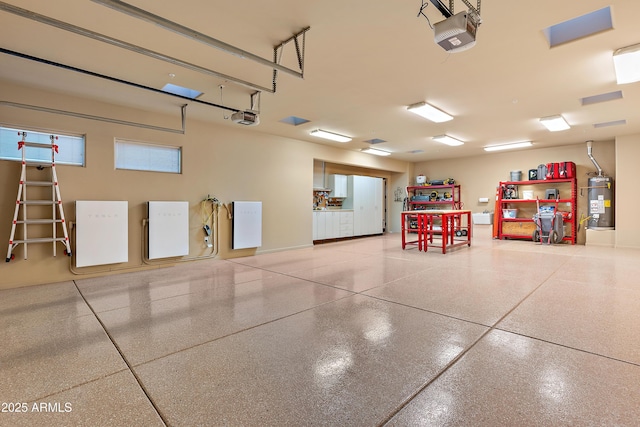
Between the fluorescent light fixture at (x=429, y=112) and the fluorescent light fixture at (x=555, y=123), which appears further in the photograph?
the fluorescent light fixture at (x=555, y=123)

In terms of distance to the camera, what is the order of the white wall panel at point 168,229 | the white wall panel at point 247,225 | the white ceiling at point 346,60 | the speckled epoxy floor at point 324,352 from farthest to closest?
the white wall panel at point 247,225
the white wall panel at point 168,229
the white ceiling at point 346,60
the speckled epoxy floor at point 324,352

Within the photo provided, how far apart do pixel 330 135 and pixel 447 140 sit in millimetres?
3094

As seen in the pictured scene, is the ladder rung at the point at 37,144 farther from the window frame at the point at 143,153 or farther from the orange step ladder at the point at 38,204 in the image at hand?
the window frame at the point at 143,153

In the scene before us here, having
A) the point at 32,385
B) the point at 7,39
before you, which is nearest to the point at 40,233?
the point at 7,39

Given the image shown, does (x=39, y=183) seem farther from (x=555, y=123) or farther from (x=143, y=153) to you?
(x=555, y=123)

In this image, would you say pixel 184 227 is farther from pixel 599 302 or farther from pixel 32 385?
pixel 599 302

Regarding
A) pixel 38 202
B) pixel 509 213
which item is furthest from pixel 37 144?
pixel 509 213

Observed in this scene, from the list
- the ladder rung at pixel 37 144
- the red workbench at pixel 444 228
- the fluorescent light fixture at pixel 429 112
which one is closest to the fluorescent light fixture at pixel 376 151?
the red workbench at pixel 444 228

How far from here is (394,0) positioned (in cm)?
244

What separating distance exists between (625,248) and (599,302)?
5863 mm

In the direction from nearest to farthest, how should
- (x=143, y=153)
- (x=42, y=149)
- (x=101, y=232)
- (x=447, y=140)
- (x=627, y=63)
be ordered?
(x=627, y=63), (x=42, y=149), (x=101, y=232), (x=143, y=153), (x=447, y=140)

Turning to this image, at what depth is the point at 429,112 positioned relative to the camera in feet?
17.2

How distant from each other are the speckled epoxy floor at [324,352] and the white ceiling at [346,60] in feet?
9.01

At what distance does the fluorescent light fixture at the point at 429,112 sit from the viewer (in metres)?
4.97
